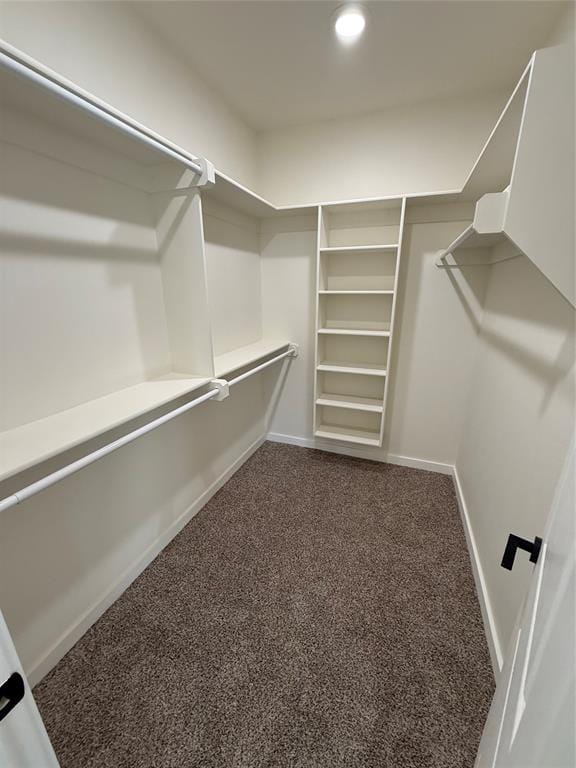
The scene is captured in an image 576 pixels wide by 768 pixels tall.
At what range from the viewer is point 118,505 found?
1.53 metres

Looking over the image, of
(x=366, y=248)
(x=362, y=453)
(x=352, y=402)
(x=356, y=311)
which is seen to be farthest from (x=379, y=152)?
(x=362, y=453)

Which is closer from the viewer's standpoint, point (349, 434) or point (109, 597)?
point (109, 597)

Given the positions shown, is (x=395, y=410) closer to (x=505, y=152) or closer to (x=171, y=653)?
(x=505, y=152)

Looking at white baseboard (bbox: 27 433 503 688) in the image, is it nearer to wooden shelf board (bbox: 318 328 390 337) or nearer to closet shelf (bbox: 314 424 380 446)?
closet shelf (bbox: 314 424 380 446)

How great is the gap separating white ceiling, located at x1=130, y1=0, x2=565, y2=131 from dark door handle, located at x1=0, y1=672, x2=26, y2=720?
2280 millimetres

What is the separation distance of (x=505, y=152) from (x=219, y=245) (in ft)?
5.22

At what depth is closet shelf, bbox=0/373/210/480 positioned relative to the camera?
2.97 ft

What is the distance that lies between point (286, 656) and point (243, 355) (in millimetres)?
1676

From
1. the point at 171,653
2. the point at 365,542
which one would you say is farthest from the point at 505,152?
the point at 171,653

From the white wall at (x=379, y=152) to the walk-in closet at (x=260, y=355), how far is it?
0.05ft

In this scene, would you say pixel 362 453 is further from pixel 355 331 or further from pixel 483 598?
pixel 483 598

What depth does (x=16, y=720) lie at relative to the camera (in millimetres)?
579

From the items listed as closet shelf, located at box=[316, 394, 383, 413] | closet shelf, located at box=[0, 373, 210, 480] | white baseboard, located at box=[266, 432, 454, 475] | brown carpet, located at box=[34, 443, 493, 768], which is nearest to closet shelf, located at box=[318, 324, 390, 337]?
closet shelf, located at box=[316, 394, 383, 413]

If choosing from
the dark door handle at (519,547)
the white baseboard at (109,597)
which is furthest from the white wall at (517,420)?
the white baseboard at (109,597)
